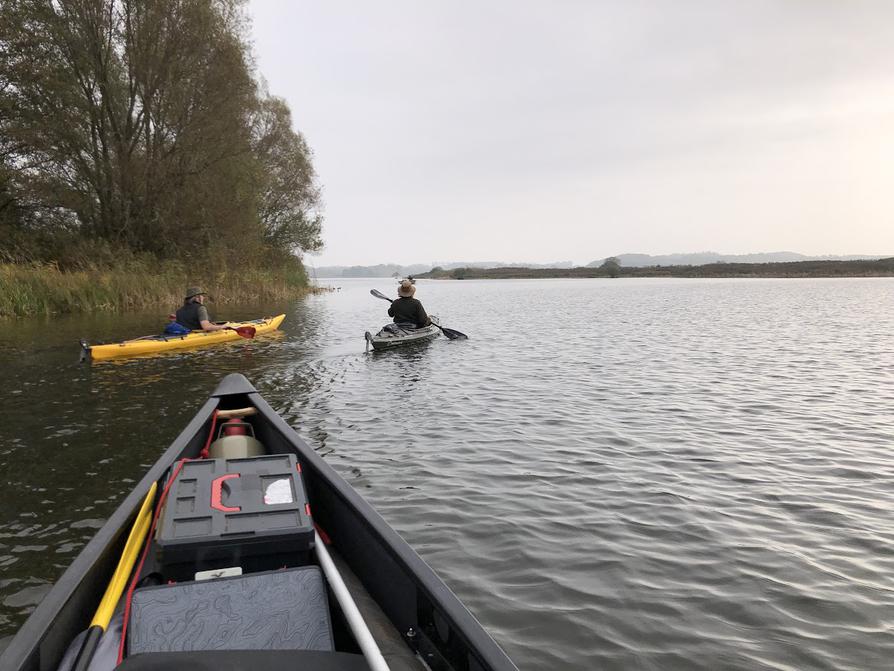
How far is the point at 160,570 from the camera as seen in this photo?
2.91m

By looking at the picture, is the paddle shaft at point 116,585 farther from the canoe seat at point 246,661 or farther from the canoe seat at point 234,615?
the canoe seat at point 246,661

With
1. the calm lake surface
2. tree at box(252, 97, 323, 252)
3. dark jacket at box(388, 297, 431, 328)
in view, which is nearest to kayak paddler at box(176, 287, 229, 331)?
the calm lake surface

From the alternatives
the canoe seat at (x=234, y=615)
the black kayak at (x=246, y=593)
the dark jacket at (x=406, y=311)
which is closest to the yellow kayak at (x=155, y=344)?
the dark jacket at (x=406, y=311)

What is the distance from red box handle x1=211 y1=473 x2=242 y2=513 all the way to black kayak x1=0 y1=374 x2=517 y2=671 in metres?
0.01

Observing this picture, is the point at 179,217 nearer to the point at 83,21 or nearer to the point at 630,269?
Answer: the point at 83,21

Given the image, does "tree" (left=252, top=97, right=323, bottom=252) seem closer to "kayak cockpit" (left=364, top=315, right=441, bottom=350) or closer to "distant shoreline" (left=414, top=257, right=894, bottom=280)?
"kayak cockpit" (left=364, top=315, right=441, bottom=350)

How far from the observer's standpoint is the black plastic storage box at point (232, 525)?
290 cm

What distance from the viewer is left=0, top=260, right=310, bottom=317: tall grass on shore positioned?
717 inches

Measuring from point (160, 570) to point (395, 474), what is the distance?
3.18m

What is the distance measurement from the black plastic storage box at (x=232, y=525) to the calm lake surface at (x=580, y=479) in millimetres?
1243

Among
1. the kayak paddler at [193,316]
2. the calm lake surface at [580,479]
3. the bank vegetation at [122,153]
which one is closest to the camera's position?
the calm lake surface at [580,479]

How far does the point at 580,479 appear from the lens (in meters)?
5.74

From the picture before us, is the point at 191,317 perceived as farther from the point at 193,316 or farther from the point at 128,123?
the point at 128,123

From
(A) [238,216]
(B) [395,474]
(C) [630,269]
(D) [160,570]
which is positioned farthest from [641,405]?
(C) [630,269]
